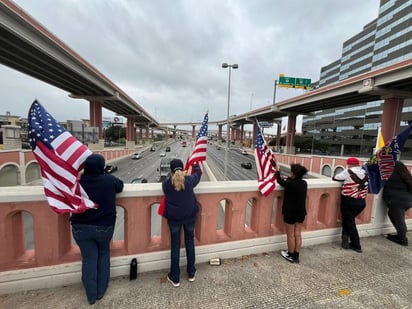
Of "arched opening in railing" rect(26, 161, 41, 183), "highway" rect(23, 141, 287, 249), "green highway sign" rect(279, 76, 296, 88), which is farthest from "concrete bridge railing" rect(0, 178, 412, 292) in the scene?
"green highway sign" rect(279, 76, 296, 88)

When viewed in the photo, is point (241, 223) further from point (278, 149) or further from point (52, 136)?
point (278, 149)

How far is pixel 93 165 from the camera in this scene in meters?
2.11

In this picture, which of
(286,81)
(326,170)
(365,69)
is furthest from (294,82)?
(365,69)

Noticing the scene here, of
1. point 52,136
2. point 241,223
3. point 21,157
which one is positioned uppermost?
point 52,136

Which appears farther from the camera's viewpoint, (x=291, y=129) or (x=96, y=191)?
(x=291, y=129)

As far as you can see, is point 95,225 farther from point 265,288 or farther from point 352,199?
point 352,199

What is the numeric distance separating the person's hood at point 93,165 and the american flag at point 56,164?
11 cm

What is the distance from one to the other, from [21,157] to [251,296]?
24405mm

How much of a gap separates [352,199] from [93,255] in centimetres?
425

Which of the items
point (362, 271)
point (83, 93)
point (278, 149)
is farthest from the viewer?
point (278, 149)

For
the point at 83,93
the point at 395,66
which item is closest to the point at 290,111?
the point at 395,66

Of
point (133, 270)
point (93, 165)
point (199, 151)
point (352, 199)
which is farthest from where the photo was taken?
point (352, 199)

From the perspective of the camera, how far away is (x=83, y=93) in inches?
1242

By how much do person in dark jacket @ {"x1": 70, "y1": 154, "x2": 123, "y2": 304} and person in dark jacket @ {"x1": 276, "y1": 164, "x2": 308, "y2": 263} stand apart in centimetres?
257
